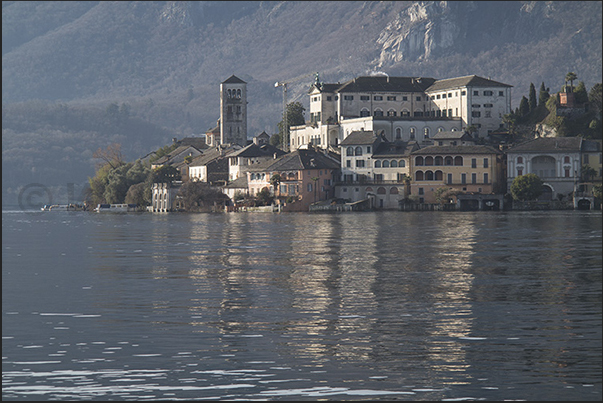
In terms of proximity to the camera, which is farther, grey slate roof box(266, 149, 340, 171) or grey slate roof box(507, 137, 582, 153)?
grey slate roof box(266, 149, 340, 171)

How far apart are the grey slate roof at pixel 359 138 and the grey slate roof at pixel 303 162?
4.05 meters

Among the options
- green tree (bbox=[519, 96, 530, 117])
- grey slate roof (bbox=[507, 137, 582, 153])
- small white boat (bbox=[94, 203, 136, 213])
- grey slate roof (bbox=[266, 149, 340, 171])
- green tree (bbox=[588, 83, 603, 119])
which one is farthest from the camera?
small white boat (bbox=[94, 203, 136, 213])

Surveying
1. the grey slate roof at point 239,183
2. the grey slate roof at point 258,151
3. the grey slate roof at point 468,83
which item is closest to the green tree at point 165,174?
the grey slate roof at point 258,151

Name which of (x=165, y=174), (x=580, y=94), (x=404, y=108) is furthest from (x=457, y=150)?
(x=165, y=174)

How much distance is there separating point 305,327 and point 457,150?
11945 centimetres

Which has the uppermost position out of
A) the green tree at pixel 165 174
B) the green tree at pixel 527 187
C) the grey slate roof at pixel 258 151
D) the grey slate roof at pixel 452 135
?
the grey slate roof at pixel 452 135

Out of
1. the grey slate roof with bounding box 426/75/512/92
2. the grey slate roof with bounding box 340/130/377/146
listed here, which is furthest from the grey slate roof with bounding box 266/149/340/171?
the grey slate roof with bounding box 426/75/512/92

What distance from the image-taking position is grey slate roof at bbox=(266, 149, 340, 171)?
148500 millimetres

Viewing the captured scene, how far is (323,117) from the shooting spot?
558 feet

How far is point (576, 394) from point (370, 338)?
6774mm

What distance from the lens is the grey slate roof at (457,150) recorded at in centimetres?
14225

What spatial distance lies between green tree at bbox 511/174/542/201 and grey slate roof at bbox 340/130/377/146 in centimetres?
2533

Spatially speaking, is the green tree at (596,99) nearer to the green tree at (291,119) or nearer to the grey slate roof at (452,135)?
the grey slate roof at (452,135)

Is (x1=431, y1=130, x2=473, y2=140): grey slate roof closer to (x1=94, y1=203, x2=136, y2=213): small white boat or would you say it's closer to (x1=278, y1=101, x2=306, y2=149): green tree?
(x1=278, y1=101, x2=306, y2=149): green tree
